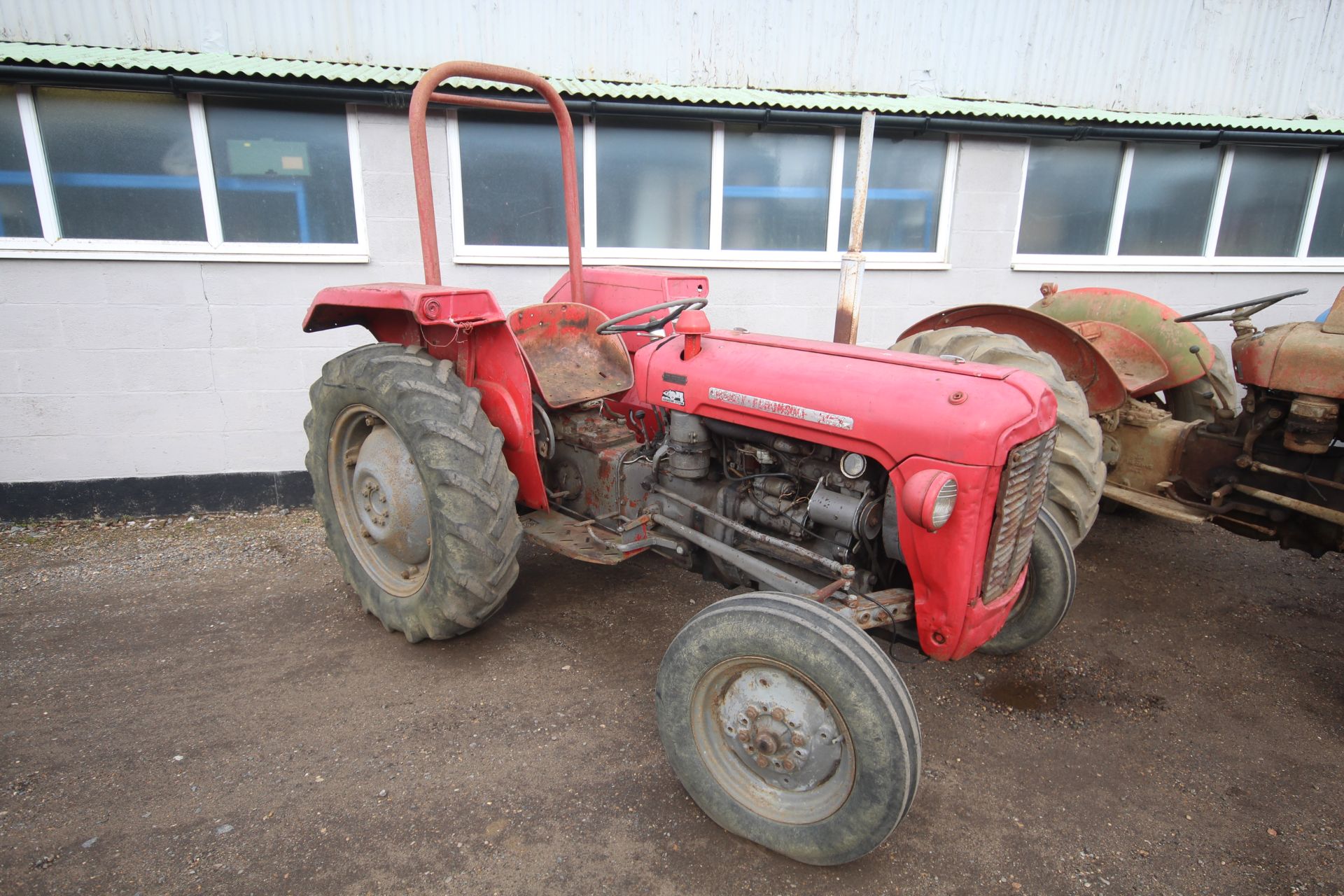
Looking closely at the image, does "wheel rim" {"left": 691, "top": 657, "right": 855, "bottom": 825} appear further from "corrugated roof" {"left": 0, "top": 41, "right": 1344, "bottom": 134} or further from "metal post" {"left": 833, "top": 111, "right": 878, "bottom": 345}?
"corrugated roof" {"left": 0, "top": 41, "right": 1344, "bottom": 134}

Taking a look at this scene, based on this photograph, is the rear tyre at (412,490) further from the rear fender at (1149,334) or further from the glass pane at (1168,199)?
the glass pane at (1168,199)

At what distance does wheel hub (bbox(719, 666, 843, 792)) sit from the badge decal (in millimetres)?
692

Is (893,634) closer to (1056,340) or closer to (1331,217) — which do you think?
(1056,340)

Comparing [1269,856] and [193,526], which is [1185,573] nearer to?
[1269,856]

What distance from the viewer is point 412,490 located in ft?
9.09

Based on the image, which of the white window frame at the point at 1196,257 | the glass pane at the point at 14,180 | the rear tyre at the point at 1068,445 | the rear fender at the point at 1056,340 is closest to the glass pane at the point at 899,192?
the white window frame at the point at 1196,257

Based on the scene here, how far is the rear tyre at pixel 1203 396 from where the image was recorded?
3938 millimetres

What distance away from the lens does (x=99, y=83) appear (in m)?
3.70

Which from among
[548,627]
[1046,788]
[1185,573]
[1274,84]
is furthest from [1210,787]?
[1274,84]

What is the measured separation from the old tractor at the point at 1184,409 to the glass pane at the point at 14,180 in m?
4.58

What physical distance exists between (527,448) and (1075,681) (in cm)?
228

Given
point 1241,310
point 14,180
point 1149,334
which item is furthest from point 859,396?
point 14,180

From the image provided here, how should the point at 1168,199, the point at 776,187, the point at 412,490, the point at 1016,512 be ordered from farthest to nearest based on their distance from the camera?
the point at 1168,199 < the point at 776,187 < the point at 412,490 < the point at 1016,512

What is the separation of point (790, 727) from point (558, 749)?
34.4 inches
